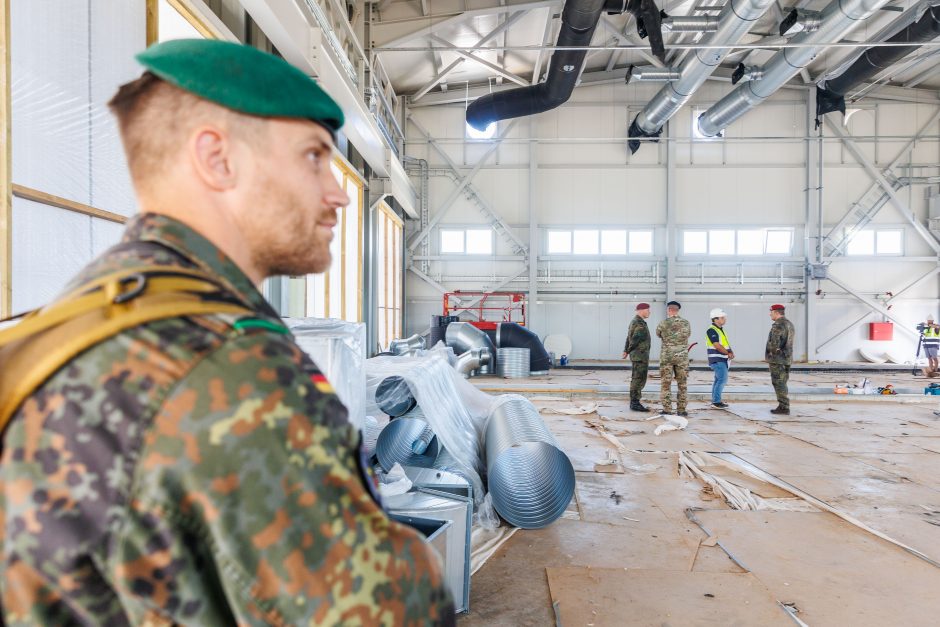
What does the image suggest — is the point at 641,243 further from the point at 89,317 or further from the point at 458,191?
→ the point at 89,317

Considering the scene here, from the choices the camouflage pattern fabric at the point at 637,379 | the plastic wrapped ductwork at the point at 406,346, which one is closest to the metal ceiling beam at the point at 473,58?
the plastic wrapped ductwork at the point at 406,346

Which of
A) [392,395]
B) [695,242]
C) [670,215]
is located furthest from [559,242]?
[392,395]

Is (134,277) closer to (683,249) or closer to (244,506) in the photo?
(244,506)

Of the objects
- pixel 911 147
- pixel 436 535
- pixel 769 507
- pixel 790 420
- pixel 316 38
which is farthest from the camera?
pixel 911 147

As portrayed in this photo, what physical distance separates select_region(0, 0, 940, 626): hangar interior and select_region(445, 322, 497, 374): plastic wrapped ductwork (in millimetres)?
731

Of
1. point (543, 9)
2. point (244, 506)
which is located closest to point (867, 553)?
point (244, 506)

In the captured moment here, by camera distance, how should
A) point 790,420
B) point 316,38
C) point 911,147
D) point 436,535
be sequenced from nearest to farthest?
point 436,535, point 316,38, point 790,420, point 911,147

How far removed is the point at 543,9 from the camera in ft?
36.9

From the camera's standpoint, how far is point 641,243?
1584 centimetres

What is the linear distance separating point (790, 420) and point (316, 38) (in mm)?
7968

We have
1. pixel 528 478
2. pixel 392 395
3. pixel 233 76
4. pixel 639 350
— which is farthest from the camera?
pixel 639 350

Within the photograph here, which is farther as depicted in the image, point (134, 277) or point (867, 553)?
point (867, 553)

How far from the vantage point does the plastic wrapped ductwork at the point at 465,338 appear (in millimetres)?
11117

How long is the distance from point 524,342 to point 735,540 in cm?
851
